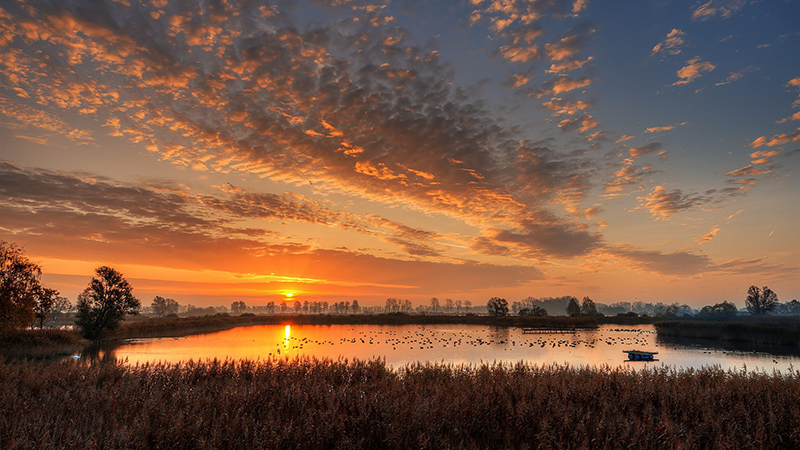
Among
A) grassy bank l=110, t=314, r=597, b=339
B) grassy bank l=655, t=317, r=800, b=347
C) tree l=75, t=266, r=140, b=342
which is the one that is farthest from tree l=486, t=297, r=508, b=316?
tree l=75, t=266, r=140, b=342

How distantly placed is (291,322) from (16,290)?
80.9 metres

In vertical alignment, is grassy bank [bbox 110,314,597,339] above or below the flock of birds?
below

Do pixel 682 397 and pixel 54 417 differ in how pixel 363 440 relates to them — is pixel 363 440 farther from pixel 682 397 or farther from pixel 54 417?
pixel 682 397

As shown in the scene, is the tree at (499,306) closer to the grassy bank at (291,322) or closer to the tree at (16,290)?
the grassy bank at (291,322)

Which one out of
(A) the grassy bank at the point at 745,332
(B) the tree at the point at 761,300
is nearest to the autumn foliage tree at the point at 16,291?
(A) the grassy bank at the point at 745,332

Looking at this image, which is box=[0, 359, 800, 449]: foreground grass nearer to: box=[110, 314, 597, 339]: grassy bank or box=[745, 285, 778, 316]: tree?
box=[110, 314, 597, 339]: grassy bank

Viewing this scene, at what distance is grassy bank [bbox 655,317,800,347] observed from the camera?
2045 inches

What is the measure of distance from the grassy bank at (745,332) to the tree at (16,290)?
8964 cm

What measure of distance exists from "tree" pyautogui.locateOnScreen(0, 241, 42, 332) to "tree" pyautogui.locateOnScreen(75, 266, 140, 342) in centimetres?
966

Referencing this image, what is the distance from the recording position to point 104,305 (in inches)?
1973

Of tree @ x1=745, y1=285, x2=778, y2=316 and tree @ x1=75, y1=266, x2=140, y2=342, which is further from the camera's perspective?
tree @ x1=745, y1=285, x2=778, y2=316

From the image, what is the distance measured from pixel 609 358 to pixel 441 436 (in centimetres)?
3808

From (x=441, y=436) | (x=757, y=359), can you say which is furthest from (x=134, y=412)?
(x=757, y=359)

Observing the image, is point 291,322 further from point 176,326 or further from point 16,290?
point 16,290
